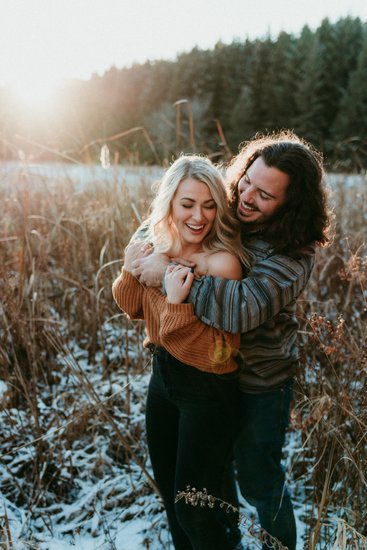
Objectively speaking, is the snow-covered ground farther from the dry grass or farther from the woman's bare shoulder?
the woman's bare shoulder

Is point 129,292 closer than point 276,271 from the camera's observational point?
No

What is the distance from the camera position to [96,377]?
2695 millimetres

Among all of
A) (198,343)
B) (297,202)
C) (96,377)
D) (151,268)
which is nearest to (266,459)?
(198,343)

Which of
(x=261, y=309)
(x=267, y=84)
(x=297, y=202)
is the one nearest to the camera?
(x=261, y=309)

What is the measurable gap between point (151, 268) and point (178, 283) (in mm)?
148

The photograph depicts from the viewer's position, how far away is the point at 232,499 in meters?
1.98

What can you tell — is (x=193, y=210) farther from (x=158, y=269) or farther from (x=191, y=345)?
(x=191, y=345)

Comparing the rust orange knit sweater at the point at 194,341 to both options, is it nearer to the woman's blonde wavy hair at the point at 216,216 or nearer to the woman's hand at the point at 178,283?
the woman's hand at the point at 178,283

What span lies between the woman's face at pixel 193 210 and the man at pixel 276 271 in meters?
0.12

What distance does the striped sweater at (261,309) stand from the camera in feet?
4.52

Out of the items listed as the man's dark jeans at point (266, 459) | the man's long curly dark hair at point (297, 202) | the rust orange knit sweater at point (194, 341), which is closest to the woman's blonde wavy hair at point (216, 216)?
the man's long curly dark hair at point (297, 202)

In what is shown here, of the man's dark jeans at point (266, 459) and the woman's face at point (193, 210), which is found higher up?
the woman's face at point (193, 210)

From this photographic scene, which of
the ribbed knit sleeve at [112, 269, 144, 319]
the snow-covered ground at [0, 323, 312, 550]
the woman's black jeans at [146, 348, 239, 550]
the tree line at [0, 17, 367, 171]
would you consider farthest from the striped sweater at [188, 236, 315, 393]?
the tree line at [0, 17, 367, 171]

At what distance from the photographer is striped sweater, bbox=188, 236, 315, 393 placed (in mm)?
1378
